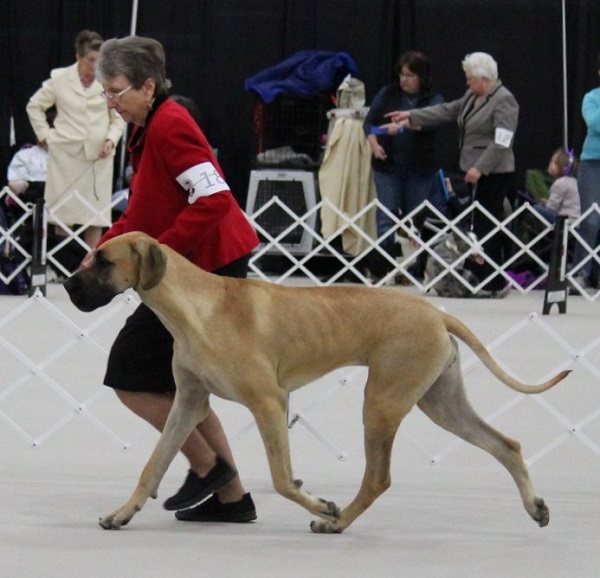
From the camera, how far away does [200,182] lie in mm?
4230

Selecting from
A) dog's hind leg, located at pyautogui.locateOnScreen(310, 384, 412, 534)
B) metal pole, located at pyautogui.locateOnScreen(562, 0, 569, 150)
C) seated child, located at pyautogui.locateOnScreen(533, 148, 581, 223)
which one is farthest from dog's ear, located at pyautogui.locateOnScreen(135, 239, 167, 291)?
metal pole, located at pyautogui.locateOnScreen(562, 0, 569, 150)

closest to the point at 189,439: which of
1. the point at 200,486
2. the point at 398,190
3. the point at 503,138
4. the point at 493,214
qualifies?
the point at 200,486

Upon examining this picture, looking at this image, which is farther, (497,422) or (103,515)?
(497,422)

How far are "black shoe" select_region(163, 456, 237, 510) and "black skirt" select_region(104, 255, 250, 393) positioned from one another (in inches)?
10.3

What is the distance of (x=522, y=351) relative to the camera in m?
7.80

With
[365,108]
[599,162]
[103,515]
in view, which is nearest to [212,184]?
[103,515]

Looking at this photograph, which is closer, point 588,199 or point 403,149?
point 588,199

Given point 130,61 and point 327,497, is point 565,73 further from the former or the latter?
point 130,61

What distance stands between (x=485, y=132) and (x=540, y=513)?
20.2 ft

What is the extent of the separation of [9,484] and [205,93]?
293 inches

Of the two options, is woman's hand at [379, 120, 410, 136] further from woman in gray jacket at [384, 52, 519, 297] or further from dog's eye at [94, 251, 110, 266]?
dog's eye at [94, 251, 110, 266]

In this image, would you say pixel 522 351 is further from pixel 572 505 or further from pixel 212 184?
pixel 212 184

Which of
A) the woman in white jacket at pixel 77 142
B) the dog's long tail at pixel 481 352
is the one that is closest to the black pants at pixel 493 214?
the woman in white jacket at pixel 77 142

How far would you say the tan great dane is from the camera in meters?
4.04
